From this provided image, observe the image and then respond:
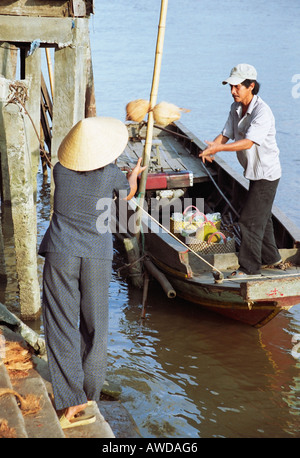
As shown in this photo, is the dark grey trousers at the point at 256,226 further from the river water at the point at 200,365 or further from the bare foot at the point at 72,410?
the bare foot at the point at 72,410

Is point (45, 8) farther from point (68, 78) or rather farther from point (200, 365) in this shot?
point (200, 365)

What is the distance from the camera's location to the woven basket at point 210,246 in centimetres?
642

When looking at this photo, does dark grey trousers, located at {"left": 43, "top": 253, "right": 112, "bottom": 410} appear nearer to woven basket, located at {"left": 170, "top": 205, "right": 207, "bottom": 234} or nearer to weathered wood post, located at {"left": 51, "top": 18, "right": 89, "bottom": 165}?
woven basket, located at {"left": 170, "top": 205, "right": 207, "bottom": 234}

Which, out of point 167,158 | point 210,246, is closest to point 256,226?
point 210,246

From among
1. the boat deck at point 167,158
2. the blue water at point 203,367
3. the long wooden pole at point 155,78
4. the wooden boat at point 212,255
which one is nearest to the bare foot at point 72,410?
the blue water at point 203,367

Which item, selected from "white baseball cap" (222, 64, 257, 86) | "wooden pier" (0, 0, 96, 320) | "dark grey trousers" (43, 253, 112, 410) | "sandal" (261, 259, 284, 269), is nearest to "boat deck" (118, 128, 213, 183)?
"wooden pier" (0, 0, 96, 320)

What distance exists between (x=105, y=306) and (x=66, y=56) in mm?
3600

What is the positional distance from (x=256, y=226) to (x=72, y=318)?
250 centimetres

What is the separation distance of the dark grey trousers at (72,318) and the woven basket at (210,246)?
2.91m

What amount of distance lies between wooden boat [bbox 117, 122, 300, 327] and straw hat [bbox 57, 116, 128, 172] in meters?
0.96

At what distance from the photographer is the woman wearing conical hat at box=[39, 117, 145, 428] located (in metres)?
3.47

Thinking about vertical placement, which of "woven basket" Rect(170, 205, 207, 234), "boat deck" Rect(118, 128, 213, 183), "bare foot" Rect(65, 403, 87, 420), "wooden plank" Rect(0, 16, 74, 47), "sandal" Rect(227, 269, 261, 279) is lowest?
"sandal" Rect(227, 269, 261, 279)
